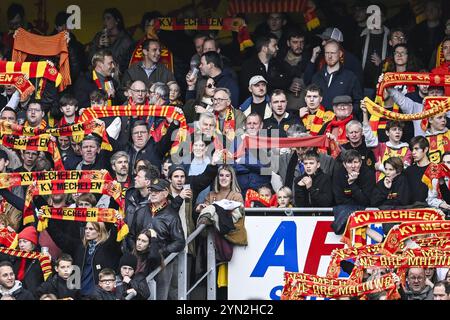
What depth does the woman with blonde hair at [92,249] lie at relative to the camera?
65.5 feet

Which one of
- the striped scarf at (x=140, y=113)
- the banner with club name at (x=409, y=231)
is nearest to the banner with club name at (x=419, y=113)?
the banner with club name at (x=409, y=231)

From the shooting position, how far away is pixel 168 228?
1991cm

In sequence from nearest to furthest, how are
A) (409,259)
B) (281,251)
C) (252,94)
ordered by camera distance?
(409,259) → (281,251) → (252,94)

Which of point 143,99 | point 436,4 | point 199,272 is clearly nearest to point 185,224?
point 199,272

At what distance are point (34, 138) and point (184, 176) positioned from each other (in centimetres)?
188

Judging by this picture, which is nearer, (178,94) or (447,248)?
(447,248)

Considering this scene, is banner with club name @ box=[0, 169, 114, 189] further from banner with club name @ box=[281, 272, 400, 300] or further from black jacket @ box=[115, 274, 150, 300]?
banner with club name @ box=[281, 272, 400, 300]

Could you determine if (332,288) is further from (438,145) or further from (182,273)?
(438,145)

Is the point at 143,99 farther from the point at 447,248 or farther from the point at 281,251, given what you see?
the point at 447,248

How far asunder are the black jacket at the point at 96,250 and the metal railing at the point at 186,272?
0.53 metres

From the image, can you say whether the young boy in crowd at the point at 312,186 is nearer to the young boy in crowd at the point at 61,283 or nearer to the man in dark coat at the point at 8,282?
the young boy in crowd at the point at 61,283

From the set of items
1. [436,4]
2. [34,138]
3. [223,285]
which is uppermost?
[436,4]

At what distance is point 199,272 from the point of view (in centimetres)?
2028

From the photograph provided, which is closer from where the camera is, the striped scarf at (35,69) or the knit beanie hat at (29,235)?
the knit beanie hat at (29,235)
